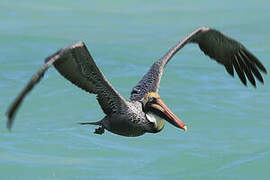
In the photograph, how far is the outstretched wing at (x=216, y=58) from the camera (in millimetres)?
14398

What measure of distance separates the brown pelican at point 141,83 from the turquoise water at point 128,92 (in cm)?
175

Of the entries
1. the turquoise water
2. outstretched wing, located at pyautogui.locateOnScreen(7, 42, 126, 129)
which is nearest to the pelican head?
outstretched wing, located at pyautogui.locateOnScreen(7, 42, 126, 129)

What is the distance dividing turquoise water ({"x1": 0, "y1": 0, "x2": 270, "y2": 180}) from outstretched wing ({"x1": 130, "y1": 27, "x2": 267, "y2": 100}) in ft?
5.92

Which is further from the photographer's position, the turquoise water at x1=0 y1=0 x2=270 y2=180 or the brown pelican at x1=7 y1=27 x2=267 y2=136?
the turquoise water at x1=0 y1=0 x2=270 y2=180

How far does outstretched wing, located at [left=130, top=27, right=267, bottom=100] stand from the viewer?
1440 centimetres

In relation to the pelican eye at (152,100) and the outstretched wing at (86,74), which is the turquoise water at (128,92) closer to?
the pelican eye at (152,100)

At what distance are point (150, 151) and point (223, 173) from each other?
1531 mm

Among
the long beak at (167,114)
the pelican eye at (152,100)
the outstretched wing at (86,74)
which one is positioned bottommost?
the long beak at (167,114)

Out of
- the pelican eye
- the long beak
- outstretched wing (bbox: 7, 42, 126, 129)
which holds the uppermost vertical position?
outstretched wing (bbox: 7, 42, 126, 129)

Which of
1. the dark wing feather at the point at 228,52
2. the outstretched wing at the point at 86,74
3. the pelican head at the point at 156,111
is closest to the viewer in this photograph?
the outstretched wing at the point at 86,74

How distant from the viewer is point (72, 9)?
23281mm

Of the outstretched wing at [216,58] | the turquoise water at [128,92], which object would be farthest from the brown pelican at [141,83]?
the turquoise water at [128,92]

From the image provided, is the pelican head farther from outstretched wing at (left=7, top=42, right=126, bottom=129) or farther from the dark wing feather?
the dark wing feather

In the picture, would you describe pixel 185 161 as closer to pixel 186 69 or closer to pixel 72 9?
pixel 186 69
